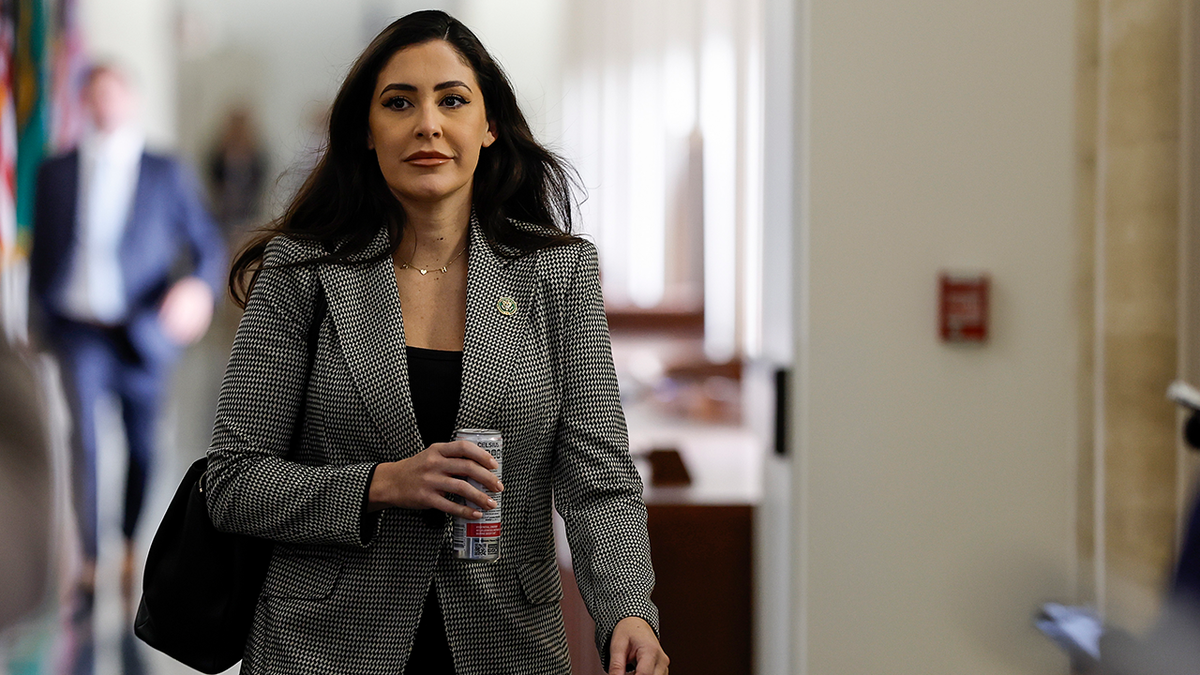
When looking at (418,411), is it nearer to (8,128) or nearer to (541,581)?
(541,581)

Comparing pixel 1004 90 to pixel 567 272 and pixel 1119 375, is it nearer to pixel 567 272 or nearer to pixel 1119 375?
pixel 1119 375

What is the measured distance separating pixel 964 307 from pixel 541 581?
3.89 feet

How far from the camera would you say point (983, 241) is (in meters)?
2.29

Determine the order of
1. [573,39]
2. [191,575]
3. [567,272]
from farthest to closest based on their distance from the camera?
[573,39] < [567,272] < [191,575]

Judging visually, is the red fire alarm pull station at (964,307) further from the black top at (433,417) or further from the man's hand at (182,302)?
the man's hand at (182,302)

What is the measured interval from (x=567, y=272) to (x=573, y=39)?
749 cm

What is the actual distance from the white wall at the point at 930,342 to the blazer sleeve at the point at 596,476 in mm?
830

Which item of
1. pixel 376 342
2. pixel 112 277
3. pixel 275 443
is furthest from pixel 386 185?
pixel 112 277

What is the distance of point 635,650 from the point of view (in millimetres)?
1387

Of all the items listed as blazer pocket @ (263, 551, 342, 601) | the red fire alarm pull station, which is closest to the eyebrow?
blazer pocket @ (263, 551, 342, 601)

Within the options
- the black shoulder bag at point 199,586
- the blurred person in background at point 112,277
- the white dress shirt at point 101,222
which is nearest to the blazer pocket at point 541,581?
the black shoulder bag at point 199,586

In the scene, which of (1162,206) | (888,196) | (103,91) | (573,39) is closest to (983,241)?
(888,196)

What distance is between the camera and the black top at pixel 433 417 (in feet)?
4.79

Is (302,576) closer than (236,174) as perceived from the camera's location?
A: Yes
